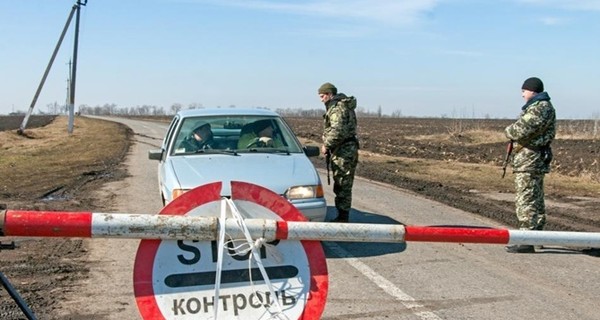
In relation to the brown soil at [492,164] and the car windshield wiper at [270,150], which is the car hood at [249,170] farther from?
the brown soil at [492,164]

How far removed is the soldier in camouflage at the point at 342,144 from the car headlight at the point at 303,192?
5.00 ft

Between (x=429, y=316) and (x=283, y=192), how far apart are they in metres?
2.35

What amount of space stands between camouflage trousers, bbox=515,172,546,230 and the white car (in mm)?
2463

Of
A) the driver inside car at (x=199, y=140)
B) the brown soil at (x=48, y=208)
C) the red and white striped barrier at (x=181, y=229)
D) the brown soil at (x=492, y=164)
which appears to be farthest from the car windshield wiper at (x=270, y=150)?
the red and white striped barrier at (x=181, y=229)

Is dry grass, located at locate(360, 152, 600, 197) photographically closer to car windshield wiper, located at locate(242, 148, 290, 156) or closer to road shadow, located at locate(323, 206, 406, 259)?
road shadow, located at locate(323, 206, 406, 259)

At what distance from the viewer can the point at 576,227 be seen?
9.25 meters

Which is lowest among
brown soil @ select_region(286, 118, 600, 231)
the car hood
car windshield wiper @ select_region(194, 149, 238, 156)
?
brown soil @ select_region(286, 118, 600, 231)

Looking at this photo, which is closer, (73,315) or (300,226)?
(300,226)

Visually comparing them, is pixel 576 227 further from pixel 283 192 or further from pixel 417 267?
A: pixel 283 192

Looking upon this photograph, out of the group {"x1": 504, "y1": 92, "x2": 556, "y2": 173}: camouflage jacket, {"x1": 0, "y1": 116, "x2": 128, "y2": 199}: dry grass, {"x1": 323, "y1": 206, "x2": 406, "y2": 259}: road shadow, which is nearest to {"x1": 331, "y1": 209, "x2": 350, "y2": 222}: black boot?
{"x1": 323, "y1": 206, "x2": 406, "y2": 259}: road shadow

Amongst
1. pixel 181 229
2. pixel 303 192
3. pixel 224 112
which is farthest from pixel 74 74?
pixel 181 229

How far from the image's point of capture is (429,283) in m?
6.01

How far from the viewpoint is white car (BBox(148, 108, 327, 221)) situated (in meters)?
6.88

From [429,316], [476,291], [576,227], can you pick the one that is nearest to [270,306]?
[429,316]
